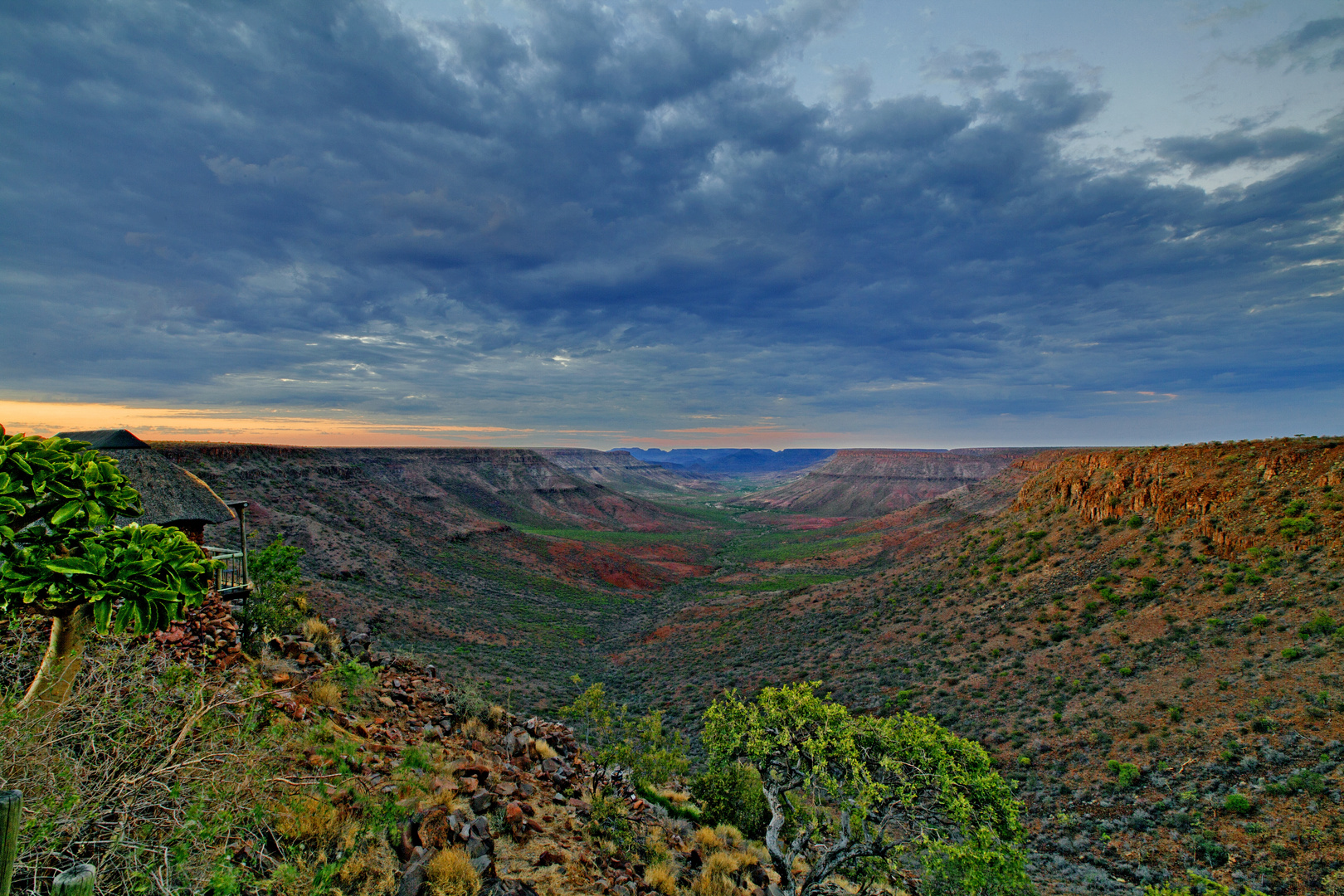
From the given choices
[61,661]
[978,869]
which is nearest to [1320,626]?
[978,869]

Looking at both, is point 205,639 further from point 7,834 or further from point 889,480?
point 889,480

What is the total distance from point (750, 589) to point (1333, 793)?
4896 centimetres

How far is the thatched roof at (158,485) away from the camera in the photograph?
1381 cm

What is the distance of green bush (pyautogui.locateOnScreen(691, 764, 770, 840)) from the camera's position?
13328 mm

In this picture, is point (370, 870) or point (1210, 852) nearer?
point (370, 870)

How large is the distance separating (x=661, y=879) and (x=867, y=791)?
451cm

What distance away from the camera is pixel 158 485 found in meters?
14.5

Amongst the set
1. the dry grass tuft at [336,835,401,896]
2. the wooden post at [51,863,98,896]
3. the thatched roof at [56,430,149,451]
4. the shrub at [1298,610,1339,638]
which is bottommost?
the dry grass tuft at [336,835,401,896]

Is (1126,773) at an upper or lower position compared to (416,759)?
lower

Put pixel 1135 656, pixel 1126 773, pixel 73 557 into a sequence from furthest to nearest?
pixel 1135 656, pixel 1126 773, pixel 73 557

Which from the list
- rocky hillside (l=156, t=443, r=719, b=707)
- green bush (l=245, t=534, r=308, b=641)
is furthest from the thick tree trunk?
rocky hillside (l=156, t=443, r=719, b=707)

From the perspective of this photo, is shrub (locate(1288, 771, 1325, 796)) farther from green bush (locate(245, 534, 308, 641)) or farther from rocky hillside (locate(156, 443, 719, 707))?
rocky hillside (locate(156, 443, 719, 707))

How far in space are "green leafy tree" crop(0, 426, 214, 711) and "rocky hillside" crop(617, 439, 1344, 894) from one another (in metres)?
19.7

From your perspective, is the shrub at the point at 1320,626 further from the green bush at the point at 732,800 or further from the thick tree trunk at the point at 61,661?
the thick tree trunk at the point at 61,661
